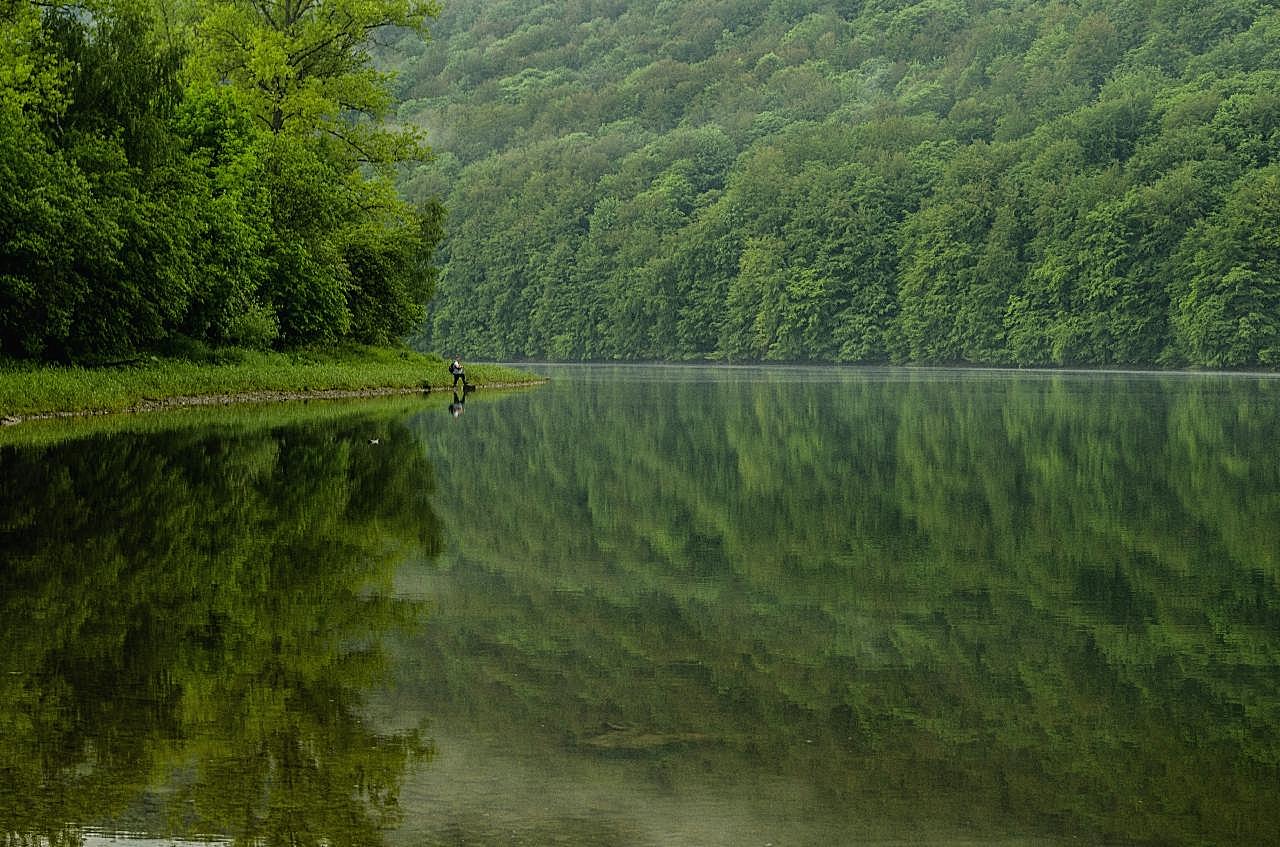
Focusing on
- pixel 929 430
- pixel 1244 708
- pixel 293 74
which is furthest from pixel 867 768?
pixel 293 74

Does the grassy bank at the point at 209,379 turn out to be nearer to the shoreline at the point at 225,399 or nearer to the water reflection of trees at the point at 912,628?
the shoreline at the point at 225,399

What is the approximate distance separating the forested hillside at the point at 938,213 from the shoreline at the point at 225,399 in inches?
2586

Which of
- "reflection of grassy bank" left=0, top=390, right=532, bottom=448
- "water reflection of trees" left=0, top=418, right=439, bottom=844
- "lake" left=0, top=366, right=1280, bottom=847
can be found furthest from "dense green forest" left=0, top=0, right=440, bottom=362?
"water reflection of trees" left=0, top=418, right=439, bottom=844

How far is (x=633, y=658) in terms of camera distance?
32.3 feet

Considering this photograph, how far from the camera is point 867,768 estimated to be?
291 inches

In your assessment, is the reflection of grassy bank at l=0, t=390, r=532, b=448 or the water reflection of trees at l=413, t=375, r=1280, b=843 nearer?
the water reflection of trees at l=413, t=375, r=1280, b=843

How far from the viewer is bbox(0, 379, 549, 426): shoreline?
1438 inches

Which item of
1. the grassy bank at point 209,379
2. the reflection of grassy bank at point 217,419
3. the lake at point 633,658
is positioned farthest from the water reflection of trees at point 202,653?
the grassy bank at point 209,379

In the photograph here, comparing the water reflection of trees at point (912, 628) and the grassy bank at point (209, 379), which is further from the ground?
the water reflection of trees at point (912, 628)

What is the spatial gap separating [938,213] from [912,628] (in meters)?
128

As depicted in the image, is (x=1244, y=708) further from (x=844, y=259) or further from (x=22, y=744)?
(x=844, y=259)

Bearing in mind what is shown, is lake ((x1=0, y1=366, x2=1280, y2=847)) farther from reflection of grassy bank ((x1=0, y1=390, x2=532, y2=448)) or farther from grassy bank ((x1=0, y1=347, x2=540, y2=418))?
grassy bank ((x1=0, y1=347, x2=540, y2=418))

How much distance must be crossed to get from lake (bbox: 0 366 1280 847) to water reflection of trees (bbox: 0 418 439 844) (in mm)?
32

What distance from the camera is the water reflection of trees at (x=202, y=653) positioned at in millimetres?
6801
